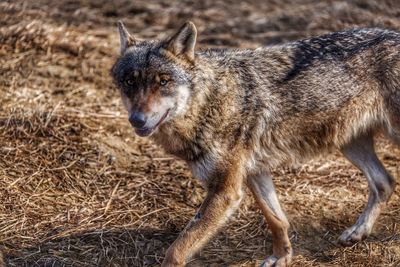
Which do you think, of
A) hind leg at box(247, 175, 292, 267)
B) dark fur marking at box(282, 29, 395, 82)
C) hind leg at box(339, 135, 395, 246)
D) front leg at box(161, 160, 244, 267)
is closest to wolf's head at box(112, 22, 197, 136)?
front leg at box(161, 160, 244, 267)

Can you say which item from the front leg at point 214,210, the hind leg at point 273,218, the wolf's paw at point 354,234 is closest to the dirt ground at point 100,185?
the wolf's paw at point 354,234

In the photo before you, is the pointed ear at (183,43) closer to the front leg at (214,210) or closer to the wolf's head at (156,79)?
the wolf's head at (156,79)

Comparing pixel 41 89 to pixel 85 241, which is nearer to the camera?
pixel 85 241

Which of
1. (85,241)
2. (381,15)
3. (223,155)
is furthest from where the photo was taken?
(381,15)

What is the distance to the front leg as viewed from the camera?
576 centimetres

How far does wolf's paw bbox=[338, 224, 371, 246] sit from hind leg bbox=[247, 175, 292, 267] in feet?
1.98

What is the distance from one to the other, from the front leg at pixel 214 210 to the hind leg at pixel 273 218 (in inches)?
20.1

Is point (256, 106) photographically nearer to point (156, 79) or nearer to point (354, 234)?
point (156, 79)

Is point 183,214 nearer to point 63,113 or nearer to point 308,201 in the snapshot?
point 308,201

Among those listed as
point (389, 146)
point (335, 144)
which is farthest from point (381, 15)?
point (335, 144)

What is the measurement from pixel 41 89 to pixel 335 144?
12.4ft

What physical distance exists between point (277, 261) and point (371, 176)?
4.34 ft

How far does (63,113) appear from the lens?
26.1ft

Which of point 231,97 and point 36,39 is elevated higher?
point 231,97
